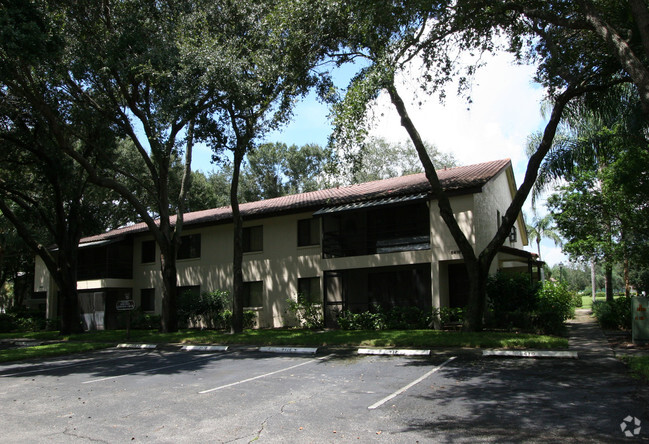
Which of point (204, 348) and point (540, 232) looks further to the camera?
point (540, 232)

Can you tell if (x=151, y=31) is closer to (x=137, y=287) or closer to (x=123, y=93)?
(x=123, y=93)

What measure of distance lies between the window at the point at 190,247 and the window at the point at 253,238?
3.43m

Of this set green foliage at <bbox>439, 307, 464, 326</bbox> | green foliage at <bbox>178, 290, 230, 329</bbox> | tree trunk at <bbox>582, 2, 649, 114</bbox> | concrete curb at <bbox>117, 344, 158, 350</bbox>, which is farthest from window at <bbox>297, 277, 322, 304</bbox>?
tree trunk at <bbox>582, 2, 649, 114</bbox>

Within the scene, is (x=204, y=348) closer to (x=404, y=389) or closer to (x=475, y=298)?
(x=475, y=298)

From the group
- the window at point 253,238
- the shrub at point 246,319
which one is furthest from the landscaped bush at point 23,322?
the window at point 253,238

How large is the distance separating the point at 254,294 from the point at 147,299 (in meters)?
8.25

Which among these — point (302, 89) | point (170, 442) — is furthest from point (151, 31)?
point (170, 442)

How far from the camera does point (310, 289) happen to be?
22.4 m

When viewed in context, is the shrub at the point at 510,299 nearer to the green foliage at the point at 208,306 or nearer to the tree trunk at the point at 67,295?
the green foliage at the point at 208,306

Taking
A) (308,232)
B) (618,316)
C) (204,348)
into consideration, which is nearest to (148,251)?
(308,232)

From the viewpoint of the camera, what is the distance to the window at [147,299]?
2808cm

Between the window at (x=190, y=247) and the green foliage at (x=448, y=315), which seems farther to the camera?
the window at (x=190, y=247)

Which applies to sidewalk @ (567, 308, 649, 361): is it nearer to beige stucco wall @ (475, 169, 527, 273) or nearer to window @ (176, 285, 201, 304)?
beige stucco wall @ (475, 169, 527, 273)

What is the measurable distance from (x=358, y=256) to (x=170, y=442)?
14711 mm
